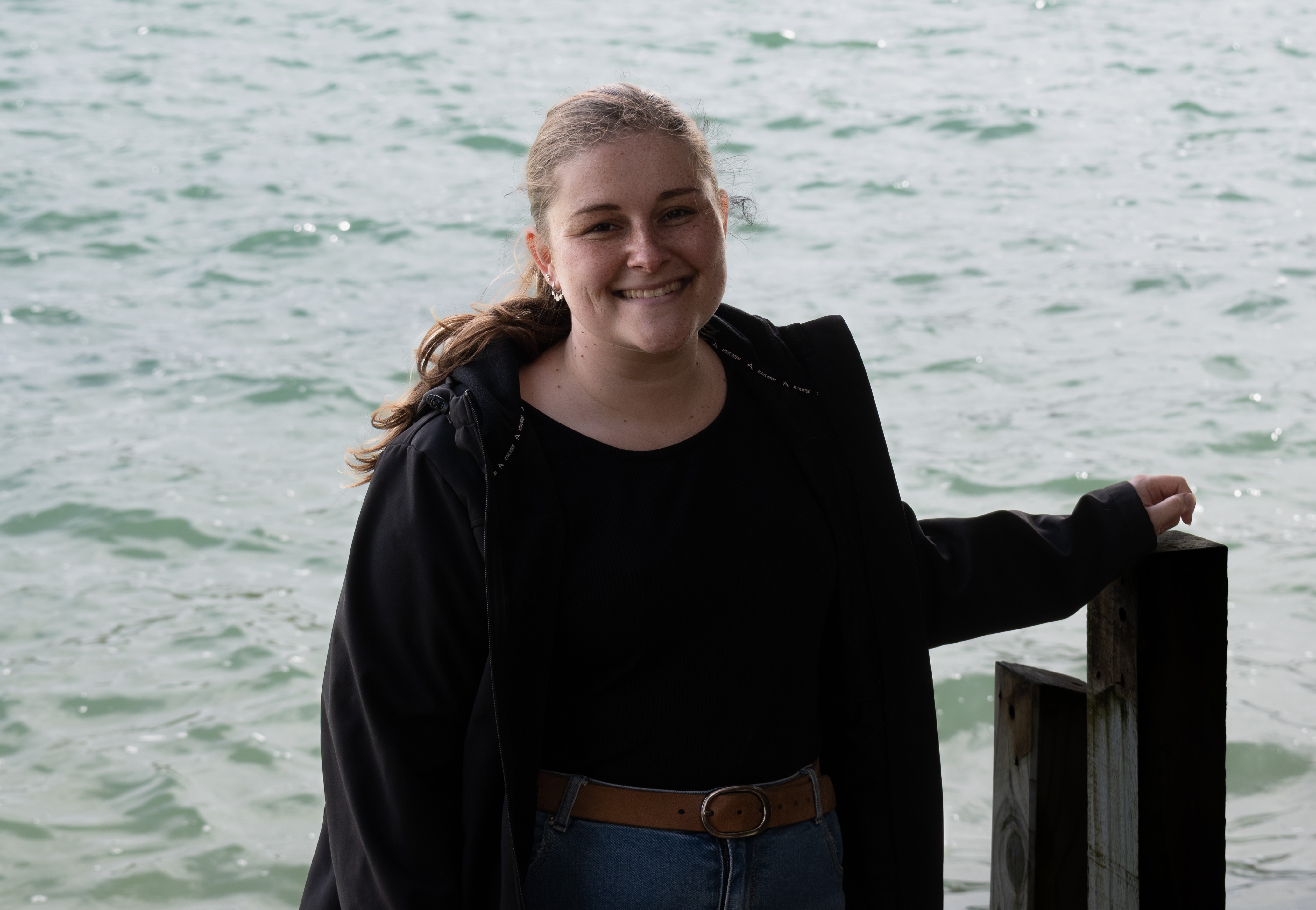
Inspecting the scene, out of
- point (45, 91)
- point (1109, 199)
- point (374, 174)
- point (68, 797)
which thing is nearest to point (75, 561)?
point (68, 797)

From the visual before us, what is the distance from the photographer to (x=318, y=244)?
967 centimetres

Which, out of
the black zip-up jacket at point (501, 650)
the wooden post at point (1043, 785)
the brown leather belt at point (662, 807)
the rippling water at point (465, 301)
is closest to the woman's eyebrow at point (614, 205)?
the black zip-up jacket at point (501, 650)

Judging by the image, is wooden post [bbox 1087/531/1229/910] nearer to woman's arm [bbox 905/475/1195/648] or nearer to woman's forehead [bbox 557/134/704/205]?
woman's arm [bbox 905/475/1195/648]

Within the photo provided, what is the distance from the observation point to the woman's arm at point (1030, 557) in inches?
72.7

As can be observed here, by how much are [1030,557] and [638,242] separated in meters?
0.69

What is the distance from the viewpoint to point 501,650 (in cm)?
159

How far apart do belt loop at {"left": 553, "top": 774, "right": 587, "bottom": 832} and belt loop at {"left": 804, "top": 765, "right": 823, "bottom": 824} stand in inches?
11.7

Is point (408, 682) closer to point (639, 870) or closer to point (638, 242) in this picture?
point (639, 870)

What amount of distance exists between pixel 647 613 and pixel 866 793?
1.37ft

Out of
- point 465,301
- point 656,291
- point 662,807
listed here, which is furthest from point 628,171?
point 465,301

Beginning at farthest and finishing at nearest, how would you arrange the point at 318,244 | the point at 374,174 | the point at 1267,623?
the point at 374,174 < the point at 318,244 < the point at 1267,623

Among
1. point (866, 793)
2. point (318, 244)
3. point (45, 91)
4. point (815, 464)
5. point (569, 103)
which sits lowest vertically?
point (866, 793)

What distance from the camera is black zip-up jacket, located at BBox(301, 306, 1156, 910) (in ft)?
5.27

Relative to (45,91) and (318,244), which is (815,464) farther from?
(45,91)
